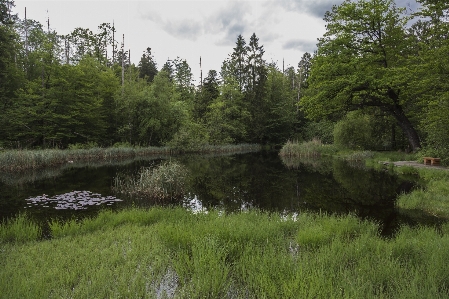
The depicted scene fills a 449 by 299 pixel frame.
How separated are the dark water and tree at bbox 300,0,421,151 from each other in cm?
723

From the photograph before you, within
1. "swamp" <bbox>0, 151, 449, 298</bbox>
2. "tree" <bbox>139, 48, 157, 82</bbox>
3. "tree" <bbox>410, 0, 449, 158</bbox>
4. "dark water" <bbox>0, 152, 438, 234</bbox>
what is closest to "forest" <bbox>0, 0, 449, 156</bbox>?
"tree" <bbox>410, 0, 449, 158</bbox>

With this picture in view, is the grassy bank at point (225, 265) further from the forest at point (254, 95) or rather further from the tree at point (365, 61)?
the tree at point (365, 61)

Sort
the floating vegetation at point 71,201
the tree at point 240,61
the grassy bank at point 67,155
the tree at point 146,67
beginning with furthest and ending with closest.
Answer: the tree at point 146,67 < the tree at point 240,61 < the grassy bank at point 67,155 < the floating vegetation at point 71,201

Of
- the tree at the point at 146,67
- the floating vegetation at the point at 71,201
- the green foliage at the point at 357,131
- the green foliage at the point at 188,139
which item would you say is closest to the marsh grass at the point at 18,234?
the floating vegetation at the point at 71,201

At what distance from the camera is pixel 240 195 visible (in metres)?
11.1

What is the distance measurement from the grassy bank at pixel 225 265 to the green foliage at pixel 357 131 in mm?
22519

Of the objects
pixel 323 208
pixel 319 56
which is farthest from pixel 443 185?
pixel 319 56

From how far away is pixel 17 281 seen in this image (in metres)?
3.35

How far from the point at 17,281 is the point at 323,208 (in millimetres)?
8230

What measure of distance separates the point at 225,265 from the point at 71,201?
7890mm

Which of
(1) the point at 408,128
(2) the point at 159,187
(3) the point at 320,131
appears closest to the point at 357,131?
(1) the point at 408,128

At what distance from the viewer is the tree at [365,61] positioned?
19.6 meters

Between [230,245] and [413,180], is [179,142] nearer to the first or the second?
[413,180]

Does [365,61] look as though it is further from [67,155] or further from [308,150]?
[67,155]
